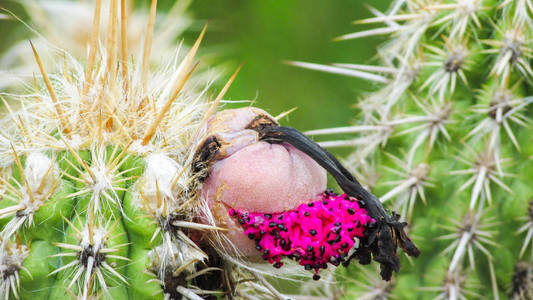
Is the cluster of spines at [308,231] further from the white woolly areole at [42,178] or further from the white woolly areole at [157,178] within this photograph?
the white woolly areole at [42,178]

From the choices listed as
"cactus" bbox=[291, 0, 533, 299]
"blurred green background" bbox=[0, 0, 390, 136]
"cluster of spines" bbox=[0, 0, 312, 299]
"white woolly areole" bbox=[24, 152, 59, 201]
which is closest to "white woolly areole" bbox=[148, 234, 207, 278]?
"cluster of spines" bbox=[0, 0, 312, 299]

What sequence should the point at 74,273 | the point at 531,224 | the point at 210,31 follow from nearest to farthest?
1. the point at 74,273
2. the point at 531,224
3. the point at 210,31

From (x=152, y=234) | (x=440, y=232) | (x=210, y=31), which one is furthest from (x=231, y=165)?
(x=210, y=31)

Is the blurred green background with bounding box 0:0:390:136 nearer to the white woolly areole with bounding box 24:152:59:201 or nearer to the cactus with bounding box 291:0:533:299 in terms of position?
the cactus with bounding box 291:0:533:299

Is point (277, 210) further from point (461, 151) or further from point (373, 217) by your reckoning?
point (461, 151)

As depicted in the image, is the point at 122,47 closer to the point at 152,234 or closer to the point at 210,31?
the point at 152,234

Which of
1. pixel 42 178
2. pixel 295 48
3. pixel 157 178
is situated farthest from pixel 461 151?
pixel 295 48

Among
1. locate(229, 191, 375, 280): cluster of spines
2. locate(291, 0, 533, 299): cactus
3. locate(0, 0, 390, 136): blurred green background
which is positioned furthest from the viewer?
locate(0, 0, 390, 136): blurred green background

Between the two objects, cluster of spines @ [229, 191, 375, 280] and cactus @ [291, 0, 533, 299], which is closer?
cluster of spines @ [229, 191, 375, 280]
